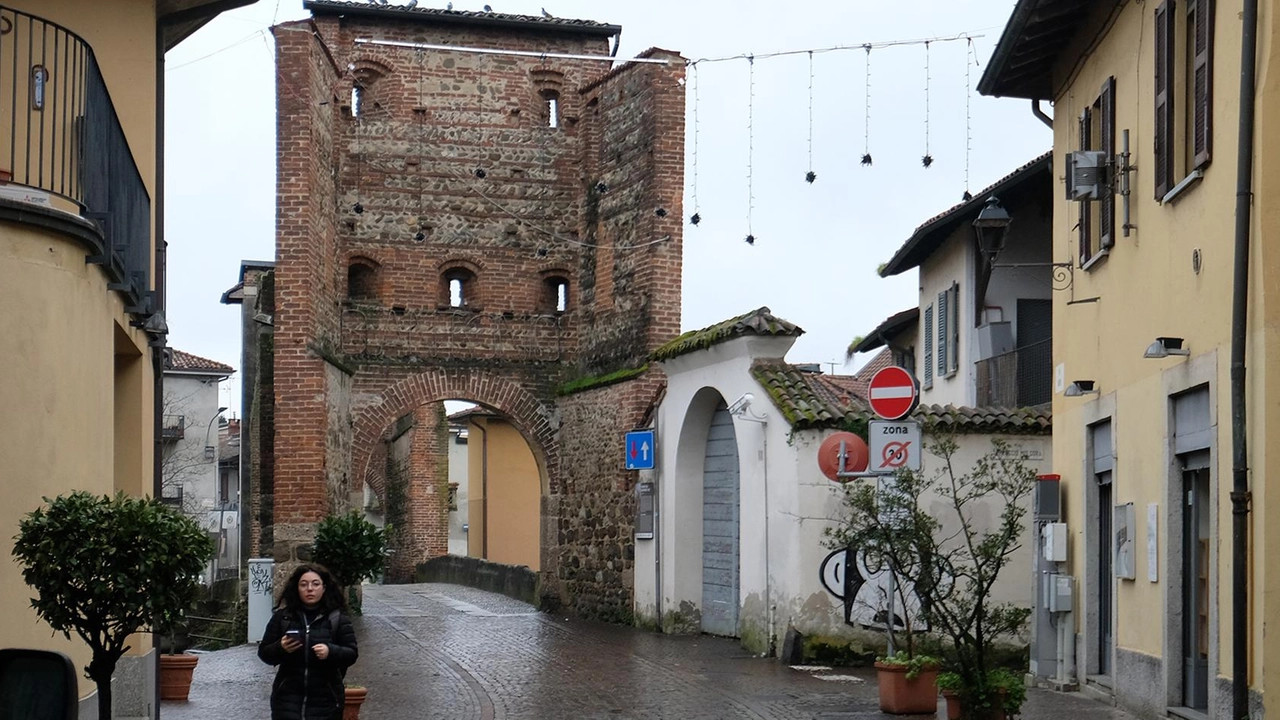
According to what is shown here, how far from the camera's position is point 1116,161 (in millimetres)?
14211

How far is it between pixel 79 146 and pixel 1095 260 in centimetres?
870

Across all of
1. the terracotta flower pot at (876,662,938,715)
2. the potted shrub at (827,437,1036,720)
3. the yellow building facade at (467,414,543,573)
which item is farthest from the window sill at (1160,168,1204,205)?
the yellow building facade at (467,414,543,573)

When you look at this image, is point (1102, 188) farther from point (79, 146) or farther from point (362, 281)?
point (362, 281)

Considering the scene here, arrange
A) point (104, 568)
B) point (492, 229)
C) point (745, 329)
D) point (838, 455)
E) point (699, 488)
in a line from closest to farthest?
point (104, 568), point (838, 455), point (745, 329), point (699, 488), point (492, 229)

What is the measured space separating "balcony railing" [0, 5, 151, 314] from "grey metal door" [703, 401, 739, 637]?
1050 centimetres

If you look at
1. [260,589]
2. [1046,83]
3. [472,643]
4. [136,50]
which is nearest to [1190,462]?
[1046,83]

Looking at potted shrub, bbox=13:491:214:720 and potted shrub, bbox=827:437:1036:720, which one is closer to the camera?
potted shrub, bbox=13:491:214:720

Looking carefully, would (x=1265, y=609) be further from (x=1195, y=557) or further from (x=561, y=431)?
(x=561, y=431)

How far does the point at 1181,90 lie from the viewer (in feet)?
41.5

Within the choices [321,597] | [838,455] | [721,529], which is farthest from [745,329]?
[321,597]

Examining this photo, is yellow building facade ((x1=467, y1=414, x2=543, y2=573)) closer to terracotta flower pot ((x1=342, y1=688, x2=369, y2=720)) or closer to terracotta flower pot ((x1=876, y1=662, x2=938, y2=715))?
terracotta flower pot ((x1=876, y1=662, x2=938, y2=715))

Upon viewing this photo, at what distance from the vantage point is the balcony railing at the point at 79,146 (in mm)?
10562

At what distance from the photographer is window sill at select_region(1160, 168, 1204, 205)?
11.9m

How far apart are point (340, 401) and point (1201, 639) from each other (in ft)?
59.6
